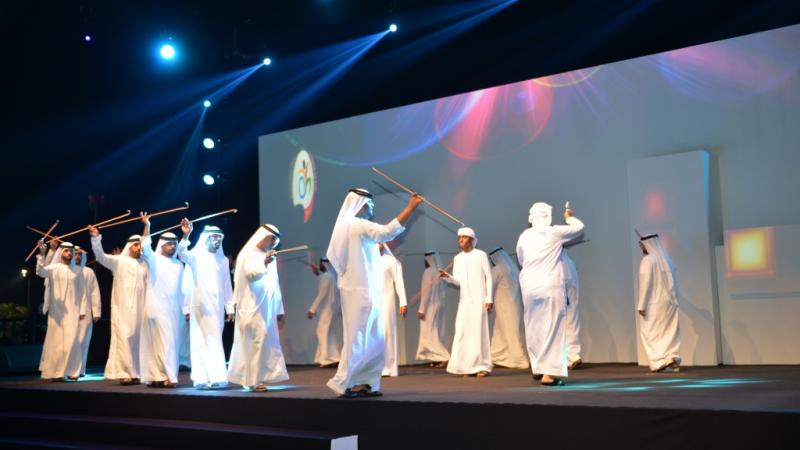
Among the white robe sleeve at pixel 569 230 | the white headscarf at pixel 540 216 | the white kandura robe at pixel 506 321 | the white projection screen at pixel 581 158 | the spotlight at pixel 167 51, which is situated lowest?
the white kandura robe at pixel 506 321

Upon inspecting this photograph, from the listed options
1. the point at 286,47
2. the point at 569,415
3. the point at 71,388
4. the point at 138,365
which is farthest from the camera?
the point at 286,47

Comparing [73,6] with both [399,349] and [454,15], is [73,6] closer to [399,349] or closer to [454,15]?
[454,15]

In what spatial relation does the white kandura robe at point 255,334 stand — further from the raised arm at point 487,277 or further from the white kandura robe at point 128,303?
the raised arm at point 487,277

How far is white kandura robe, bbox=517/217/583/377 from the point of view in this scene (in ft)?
23.3

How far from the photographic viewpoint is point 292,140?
46.7 feet

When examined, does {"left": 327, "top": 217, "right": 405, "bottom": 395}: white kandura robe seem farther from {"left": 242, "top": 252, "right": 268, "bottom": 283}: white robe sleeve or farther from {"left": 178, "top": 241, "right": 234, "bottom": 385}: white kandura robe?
{"left": 178, "top": 241, "right": 234, "bottom": 385}: white kandura robe

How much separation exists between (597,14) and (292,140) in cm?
557

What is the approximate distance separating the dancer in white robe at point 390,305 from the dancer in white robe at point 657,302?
2665mm

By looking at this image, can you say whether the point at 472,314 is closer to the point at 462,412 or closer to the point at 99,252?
the point at 462,412

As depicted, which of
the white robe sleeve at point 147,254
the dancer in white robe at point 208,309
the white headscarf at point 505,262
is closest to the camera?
the dancer in white robe at point 208,309

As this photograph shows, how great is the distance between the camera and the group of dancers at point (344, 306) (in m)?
6.46

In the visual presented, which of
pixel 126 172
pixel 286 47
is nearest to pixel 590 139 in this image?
pixel 286 47

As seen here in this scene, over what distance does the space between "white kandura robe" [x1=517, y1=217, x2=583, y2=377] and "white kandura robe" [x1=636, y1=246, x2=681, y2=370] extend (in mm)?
2116

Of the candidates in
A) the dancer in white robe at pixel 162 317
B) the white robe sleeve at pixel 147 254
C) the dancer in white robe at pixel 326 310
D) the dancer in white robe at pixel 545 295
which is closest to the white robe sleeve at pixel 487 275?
the dancer in white robe at pixel 545 295
